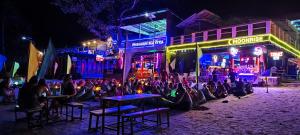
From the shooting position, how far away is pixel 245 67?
2434cm

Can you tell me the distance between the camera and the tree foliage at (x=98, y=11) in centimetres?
2889

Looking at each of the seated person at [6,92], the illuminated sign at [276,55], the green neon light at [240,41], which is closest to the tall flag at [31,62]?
the seated person at [6,92]

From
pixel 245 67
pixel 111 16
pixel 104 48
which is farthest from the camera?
pixel 104 48

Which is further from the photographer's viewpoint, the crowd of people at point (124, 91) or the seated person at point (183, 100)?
the seated person at point (183, 100)

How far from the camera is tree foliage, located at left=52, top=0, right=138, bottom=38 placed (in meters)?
28.9

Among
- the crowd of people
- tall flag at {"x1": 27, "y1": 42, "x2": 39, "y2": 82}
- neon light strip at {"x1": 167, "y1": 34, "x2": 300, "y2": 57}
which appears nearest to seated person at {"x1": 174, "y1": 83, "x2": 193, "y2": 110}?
the crowd of people

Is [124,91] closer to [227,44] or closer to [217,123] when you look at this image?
[217,123]

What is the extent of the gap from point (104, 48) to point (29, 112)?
993 inches

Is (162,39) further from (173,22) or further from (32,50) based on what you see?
(32,50)

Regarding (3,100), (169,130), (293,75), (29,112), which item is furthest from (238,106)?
(293,75)

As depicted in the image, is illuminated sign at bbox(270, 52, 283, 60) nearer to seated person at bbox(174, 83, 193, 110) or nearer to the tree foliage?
the tree foliage

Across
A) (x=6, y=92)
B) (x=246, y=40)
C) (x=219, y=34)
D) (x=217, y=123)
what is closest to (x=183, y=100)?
(x=217, y=123)

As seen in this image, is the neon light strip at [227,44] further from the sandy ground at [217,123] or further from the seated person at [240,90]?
the sandy ground at [217,123]

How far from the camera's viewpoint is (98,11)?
29.2m
